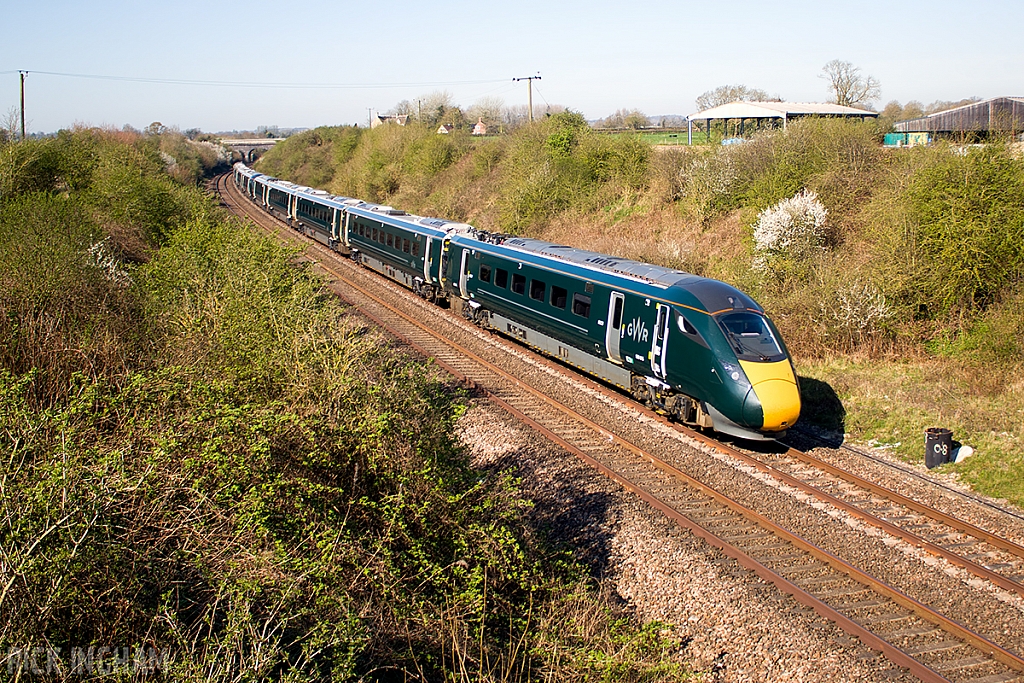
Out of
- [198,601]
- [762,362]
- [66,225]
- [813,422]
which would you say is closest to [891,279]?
[813,422]

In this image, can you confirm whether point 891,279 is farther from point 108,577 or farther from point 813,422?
point 108,577

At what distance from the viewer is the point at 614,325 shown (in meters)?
14.3

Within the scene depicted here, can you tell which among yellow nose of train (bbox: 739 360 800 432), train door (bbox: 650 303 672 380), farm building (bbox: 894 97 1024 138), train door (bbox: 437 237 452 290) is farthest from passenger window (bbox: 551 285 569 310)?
farm building (bbox: 894 97 1024 138)

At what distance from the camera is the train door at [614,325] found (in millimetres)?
14133

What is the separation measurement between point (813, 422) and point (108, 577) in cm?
1223

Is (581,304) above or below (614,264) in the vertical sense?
below

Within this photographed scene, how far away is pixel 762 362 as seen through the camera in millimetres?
11898

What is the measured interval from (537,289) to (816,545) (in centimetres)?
910

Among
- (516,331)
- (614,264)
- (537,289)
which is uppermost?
(614,264)

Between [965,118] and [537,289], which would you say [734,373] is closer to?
[537,289]

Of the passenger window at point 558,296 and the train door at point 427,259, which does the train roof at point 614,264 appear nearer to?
the passenger window at point 558,296

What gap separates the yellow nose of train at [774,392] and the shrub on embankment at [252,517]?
A: 4.30 m

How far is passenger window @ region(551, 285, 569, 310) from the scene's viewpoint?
1595 centimetres

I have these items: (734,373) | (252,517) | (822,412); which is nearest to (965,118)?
(822,412)
